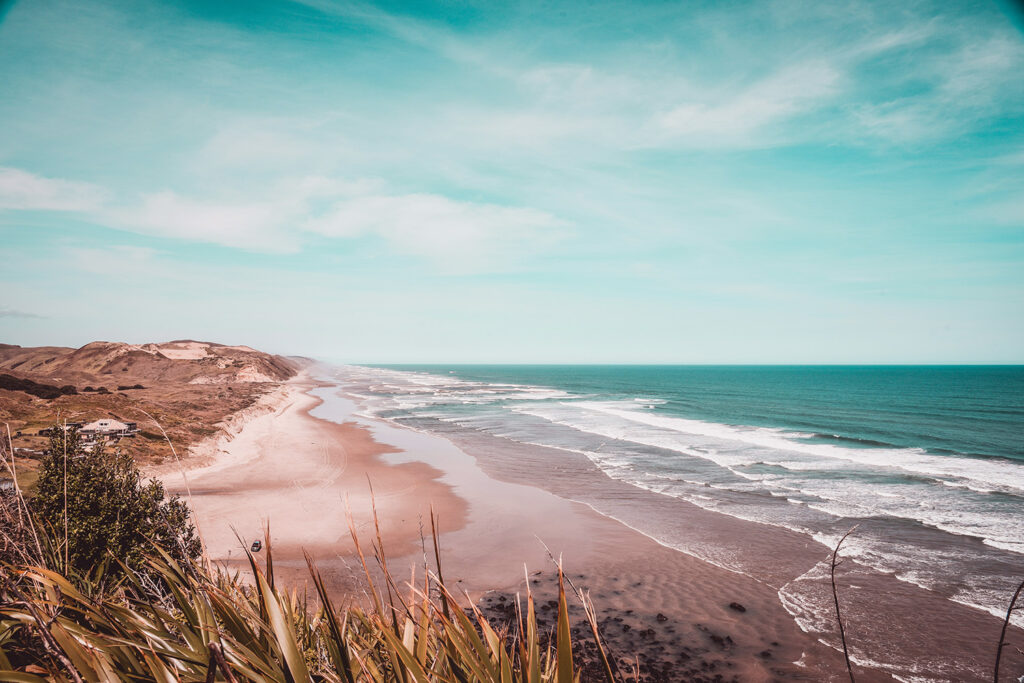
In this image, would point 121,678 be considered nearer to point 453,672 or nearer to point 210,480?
point 453,672

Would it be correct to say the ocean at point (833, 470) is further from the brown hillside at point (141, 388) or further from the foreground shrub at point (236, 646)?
the brown hillside at point (141, 388)

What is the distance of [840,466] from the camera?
25.3m

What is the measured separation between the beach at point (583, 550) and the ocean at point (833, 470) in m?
0.74

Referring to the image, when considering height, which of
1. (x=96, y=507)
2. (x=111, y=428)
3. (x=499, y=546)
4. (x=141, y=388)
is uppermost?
(x=96, y=507)

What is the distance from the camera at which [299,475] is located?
22.8 metres

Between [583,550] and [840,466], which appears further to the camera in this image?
[840,466]

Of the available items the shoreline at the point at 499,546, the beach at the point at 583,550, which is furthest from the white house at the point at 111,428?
the shoreline at the point at 499,546

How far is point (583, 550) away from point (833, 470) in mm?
16361

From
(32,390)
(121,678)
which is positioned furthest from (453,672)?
(32,390)

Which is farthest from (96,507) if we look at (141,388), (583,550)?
(141,388)

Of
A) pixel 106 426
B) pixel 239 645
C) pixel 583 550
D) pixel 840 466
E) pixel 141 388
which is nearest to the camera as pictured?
pixel 239 645

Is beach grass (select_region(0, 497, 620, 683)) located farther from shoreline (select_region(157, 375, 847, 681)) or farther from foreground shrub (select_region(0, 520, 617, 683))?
shoreline (select_region(157, 375, 847, 681))

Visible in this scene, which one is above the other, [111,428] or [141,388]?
[111,428]

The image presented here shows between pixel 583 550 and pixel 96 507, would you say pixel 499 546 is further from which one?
pixel 96 507
